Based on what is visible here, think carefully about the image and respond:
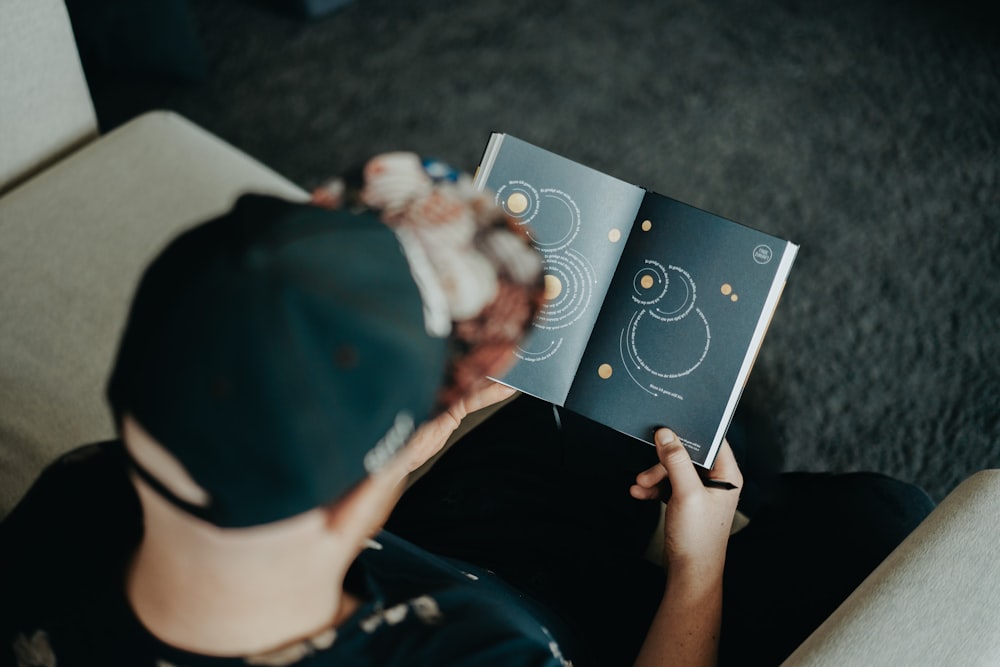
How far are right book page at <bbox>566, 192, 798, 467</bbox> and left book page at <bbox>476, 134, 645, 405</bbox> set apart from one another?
2 centimetres

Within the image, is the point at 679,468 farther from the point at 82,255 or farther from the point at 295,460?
the point at 82,255

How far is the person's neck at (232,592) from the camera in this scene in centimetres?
45

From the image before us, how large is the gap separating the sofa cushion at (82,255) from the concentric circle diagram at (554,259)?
0.99 feet

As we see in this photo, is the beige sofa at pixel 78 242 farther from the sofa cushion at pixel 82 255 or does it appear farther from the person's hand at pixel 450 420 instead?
the person's hand at pixel 450 420

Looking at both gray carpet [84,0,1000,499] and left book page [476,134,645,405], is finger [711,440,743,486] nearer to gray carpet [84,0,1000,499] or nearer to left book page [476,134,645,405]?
left book page [476,134,645,405]

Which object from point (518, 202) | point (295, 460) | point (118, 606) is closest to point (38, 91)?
point (518, 202)

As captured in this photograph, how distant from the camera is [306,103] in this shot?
169cm

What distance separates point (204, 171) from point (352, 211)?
70 centimetres

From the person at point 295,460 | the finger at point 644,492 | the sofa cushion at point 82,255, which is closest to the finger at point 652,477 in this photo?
the finger at point 644,492

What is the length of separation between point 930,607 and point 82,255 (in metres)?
0.96

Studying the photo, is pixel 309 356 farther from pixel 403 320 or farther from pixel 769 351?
pixel 769 351

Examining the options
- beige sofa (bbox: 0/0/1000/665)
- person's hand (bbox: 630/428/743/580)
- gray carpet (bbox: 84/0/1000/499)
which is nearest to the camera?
beige sofa (bbox: 0/0/1000/665)

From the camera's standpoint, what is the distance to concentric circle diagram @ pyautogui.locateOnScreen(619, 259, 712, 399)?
84 cm

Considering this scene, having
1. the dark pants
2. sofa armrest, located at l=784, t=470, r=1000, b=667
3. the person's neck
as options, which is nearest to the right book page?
the dark pants
